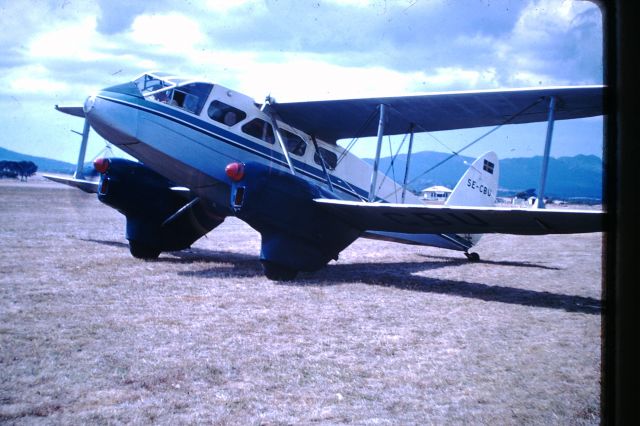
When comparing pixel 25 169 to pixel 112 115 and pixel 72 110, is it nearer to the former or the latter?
pixel 72 110

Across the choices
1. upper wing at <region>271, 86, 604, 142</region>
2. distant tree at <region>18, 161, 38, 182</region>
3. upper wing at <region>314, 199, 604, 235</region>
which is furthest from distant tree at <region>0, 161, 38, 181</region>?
upper wing at <region>314, 199, 604, 235</region>

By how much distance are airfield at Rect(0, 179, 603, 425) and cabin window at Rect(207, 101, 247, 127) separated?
2.74 m

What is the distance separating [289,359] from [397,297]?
339cm

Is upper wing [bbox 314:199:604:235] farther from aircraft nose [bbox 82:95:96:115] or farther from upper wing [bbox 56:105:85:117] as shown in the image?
upper wing [bbox 56:105:85:117]

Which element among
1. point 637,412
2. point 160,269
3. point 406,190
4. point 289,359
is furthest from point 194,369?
point 406,190

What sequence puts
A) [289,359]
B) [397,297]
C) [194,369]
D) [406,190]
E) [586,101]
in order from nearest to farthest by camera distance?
[194,369]
[289,359]
[397,297]
[586,101]
[406,190]

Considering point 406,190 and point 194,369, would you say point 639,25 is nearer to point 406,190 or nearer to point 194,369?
point 194,369

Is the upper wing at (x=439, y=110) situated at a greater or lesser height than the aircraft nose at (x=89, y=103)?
greater

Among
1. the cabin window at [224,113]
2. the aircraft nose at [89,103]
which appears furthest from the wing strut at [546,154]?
the aircraft nose at [89,103]

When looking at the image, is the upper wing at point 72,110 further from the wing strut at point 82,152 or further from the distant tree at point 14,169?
the distant tree at point 14,169

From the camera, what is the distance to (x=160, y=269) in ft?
30.1

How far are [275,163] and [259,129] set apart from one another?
724 mm

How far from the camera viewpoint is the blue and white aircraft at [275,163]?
8398mm

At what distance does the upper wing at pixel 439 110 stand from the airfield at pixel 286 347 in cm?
310
